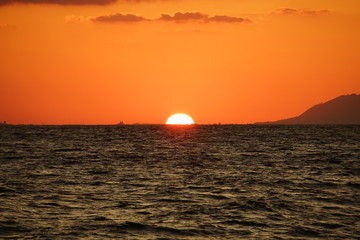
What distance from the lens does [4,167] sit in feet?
143

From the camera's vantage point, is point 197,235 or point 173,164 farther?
point 173,164

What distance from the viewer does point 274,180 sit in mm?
35656

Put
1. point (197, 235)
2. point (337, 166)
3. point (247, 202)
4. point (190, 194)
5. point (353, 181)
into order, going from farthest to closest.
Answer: point (337, 166) < point (353, 181) < point (190, 194) < point (247, 202) < point (197, 235)

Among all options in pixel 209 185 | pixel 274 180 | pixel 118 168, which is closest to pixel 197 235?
pixel 209 185

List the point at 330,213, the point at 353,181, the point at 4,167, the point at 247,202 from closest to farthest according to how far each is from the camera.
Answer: the point at 330,213 < the point at 247,202 < the point at 353,181 < the point at 4,167

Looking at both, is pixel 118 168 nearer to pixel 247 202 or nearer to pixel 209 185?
pixel 209 185

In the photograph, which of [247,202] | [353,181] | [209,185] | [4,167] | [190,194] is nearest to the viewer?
[247,202]

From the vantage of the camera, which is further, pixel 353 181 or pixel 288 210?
pixel 353 181

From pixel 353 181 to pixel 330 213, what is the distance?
521 inches

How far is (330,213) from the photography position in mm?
23516

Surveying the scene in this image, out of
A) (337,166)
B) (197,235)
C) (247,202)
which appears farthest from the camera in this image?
(337,166)

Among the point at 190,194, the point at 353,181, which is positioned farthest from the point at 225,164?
the point at 190,194

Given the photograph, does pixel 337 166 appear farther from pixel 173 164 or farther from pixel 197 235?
pixel 197 235

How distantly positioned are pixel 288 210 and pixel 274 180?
11.7 metres
